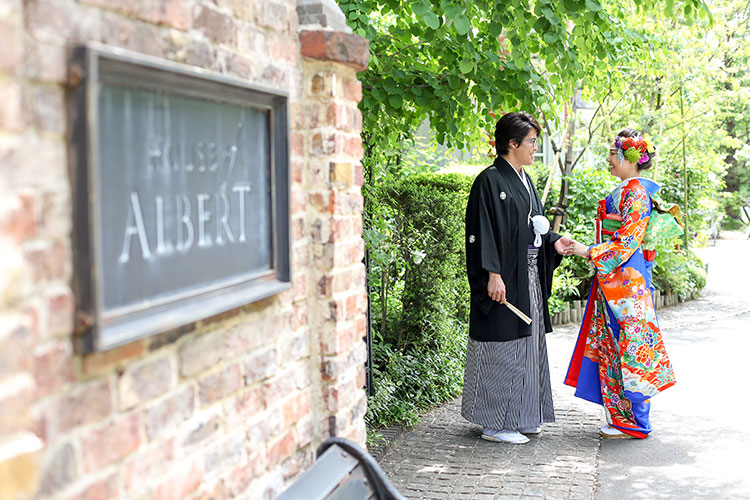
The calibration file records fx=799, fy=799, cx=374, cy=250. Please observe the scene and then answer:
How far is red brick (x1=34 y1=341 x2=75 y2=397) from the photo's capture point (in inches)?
56.0

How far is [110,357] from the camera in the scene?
161 cm

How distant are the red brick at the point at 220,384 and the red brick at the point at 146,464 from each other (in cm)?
17

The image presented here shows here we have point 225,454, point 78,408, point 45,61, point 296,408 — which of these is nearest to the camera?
point 45,61

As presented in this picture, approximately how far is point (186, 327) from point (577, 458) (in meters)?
3.62

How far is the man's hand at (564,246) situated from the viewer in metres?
5.36

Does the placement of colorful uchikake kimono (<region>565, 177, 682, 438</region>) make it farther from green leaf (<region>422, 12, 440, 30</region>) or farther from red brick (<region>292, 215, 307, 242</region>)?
red brick (<region>292, 215, 307, 242</region>)

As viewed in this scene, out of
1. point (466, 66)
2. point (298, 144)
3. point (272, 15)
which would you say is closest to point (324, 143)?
point (298, 144)

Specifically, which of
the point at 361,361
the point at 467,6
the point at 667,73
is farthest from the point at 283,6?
the point at 667,73

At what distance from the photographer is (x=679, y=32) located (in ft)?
36.0

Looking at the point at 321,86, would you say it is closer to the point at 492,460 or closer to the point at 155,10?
the point at 155,10

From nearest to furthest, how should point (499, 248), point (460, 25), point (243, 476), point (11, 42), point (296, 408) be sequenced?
point (11, 42) < point (243, 476) < point (296, 408) < point (460, 25) < point (499, 248)

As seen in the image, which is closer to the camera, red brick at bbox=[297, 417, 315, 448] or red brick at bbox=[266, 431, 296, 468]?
red brick at bbox=[266, 431, 296, 468]

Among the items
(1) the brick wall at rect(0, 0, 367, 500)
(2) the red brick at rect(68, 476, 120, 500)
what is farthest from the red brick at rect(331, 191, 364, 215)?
(2) the red brick at rect(68, 476, 120, 500)

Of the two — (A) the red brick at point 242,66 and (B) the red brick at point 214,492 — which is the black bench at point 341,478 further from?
(A) the red brick at point 242,66
